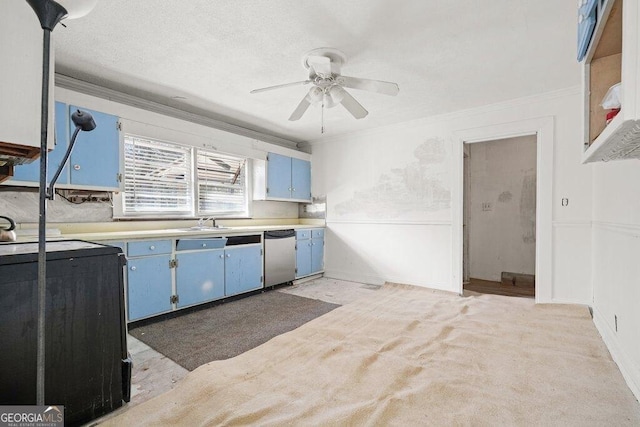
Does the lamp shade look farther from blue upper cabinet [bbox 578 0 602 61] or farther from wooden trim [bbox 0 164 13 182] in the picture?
blue upper cabinet [bbox 578 0 602 61]

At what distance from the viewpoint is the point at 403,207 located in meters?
4.39

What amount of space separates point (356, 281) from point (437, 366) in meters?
2.74

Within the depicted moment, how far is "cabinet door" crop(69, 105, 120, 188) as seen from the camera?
2715mm

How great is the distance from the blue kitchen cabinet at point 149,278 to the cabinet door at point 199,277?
0.12 metres

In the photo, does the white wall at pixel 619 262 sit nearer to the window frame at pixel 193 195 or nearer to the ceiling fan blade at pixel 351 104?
the ceiling fan blade at pixel 351 104

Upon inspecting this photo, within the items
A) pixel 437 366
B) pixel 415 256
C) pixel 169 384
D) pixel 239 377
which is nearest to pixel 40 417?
pixel 169 384

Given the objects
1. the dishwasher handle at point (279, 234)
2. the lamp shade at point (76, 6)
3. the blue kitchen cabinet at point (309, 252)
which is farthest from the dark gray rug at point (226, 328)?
the lamp shade at point (76, 6)

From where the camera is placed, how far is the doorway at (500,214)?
4637 millimetres

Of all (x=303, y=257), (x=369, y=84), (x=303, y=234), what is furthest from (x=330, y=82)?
(x=303, y=257)

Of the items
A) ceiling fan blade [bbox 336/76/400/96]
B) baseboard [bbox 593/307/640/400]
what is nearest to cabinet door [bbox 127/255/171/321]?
ceiling fan blade [bbox 336/76/400/96]

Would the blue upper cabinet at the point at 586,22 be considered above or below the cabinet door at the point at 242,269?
above

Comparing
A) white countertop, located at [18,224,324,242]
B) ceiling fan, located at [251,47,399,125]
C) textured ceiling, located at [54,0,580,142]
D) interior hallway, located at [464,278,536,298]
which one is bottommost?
interior hallway, located at [464,278,536,298]

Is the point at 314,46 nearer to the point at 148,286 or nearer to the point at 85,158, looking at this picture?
the point at 85,158

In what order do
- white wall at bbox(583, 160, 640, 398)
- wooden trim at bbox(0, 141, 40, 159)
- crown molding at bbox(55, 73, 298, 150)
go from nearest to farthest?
1. wooden trim at bbox(0, 141, 40, 159)
2. white wall at bbox(583, 160, 640, 398)
3. crown molding at bbox(55, 73, 298, 150)
